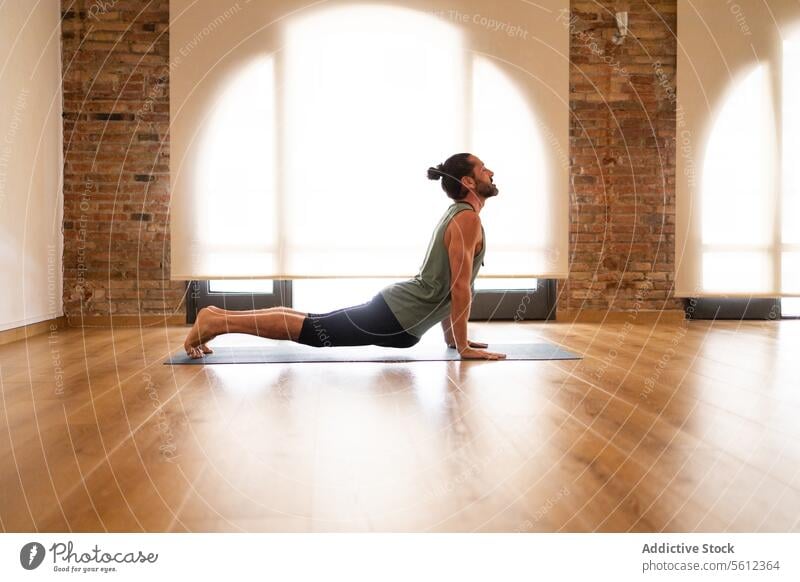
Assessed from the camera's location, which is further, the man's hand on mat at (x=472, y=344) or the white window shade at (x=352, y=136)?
the white window shade at (x=352, y=136)

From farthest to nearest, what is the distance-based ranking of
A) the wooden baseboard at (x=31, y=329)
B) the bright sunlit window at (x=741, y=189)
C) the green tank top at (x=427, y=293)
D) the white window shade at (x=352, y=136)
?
the bright sunlit window at (x=741, y=189) < the white window shade at (x=352, y=136) < the wooden baseboard at (x=31, y=329) < the green tank top at (x=427, y=293)

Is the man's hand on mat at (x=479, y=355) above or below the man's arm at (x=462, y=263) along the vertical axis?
below

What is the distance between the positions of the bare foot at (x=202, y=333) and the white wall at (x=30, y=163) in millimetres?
1326

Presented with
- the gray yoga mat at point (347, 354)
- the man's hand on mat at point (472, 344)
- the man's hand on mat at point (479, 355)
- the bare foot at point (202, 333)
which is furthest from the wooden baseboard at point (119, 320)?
the man's hand on mat at point (479, 355)

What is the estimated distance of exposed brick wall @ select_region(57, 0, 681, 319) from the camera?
484cm

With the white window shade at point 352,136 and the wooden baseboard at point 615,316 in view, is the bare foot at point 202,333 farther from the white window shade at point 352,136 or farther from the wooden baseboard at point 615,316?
the wooden baseboard at point 615,316

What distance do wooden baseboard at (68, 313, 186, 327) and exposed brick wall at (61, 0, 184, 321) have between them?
0.12ft

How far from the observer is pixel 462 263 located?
3.04 meters

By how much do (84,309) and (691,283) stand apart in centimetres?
409

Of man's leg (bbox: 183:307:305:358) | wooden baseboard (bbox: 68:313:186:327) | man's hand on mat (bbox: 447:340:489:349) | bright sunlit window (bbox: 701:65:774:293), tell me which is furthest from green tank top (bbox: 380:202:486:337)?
bright sunlit window (bbox: 701:65:774:293)

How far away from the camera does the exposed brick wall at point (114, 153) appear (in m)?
4.83

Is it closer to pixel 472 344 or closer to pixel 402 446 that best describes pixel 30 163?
pixel 472 344

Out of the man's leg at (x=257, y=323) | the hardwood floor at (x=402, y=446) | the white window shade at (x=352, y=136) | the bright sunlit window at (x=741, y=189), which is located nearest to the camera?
the hardwood floor at (x=402, y=446)
